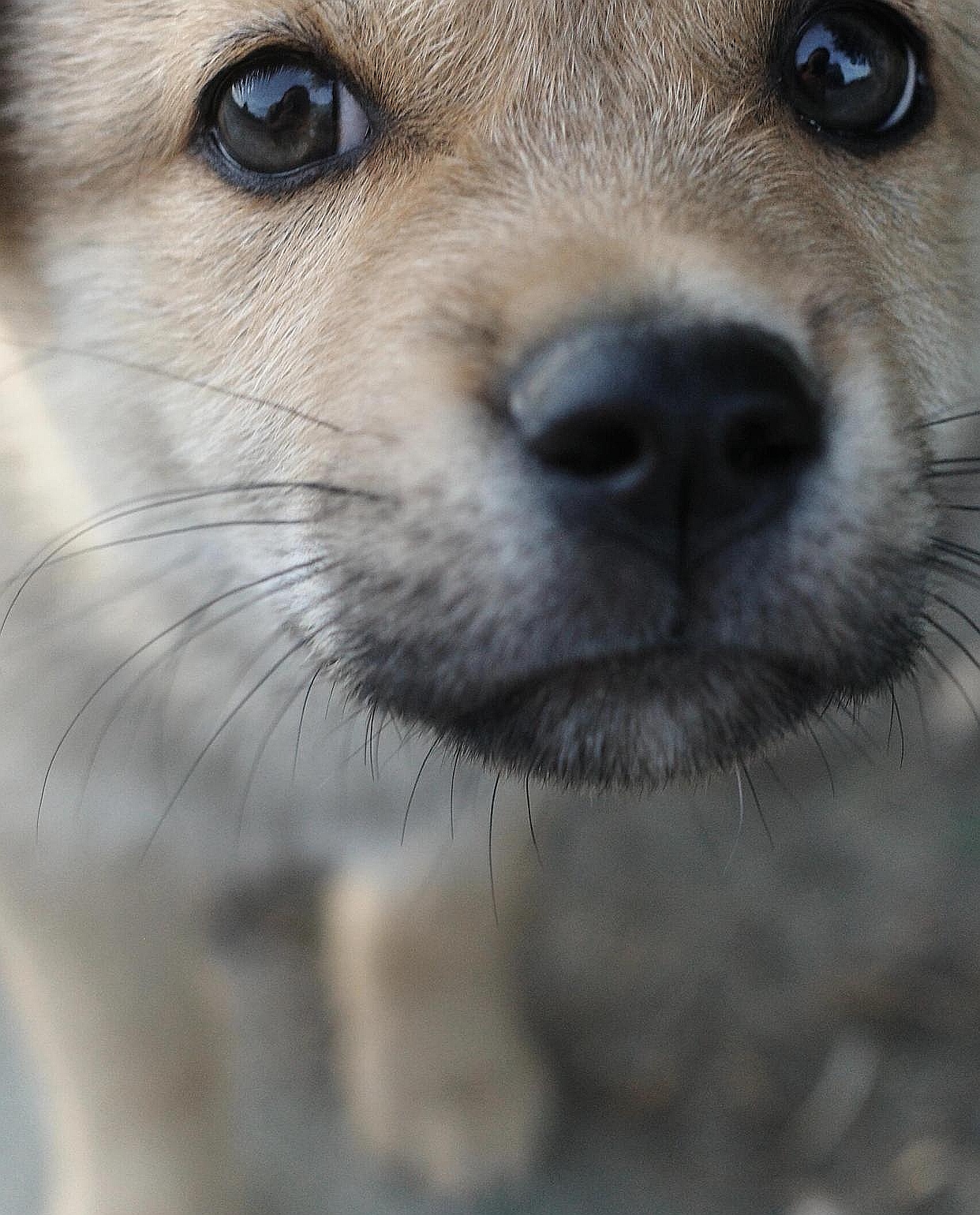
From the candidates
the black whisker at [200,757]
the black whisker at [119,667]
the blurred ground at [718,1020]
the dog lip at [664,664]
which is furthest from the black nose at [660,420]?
the blurred ground at [718,1020]

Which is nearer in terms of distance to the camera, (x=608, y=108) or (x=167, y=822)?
(x=608, y=108)

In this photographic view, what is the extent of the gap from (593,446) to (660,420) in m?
0.07

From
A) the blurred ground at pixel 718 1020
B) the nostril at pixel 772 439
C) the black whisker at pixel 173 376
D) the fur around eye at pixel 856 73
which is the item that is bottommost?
the blurred ground at pixel 718 1020

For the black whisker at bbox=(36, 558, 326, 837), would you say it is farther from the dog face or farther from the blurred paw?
the blurred paw

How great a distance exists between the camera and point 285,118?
1834 mm

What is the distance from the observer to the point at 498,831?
311cm

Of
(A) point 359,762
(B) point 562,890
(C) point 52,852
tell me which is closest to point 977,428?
(A) point 359,762

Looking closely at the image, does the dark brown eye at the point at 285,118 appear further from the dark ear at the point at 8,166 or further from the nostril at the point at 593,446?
the nostril at the point at 593,446

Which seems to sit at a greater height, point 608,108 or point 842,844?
point 608,108

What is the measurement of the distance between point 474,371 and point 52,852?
1.58 metres

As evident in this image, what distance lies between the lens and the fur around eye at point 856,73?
1.86 metres

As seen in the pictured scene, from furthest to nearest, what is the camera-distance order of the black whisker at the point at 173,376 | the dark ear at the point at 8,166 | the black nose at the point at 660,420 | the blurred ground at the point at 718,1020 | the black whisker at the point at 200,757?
the blurred ground at the point at 718,1020, the black whisker at the point at 200,757, the dark ear at the point at 8,166, the black whisker at the point at 173,376, the black nose at the point at 660,420

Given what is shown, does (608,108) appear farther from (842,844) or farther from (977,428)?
(842,844)

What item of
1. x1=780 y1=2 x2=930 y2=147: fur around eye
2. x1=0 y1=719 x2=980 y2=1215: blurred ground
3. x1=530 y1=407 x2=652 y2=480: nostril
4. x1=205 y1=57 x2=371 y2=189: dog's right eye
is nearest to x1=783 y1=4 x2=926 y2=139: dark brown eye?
x1=780 y1=2 x2=930 y2=147: fur around eye
